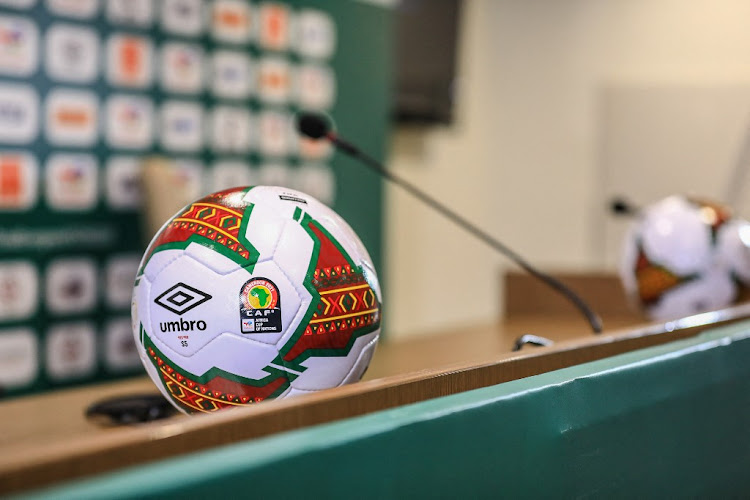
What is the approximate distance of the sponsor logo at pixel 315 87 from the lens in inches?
140

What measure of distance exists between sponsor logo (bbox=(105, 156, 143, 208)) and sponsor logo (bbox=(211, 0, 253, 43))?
2.06 feet

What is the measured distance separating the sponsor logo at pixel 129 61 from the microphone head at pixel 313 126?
6.23ft

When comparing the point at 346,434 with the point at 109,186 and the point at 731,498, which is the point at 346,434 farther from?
the point at 109,186

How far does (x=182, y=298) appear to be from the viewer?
0.77 meters

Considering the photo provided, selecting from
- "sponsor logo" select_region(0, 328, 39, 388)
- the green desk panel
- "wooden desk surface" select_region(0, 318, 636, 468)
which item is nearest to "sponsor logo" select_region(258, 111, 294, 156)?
"sponsor logo" select_region(0, 328, 39, 388)

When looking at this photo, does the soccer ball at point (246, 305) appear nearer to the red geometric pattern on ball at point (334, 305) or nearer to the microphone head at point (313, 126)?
the red geometric pattern on ball at point (334, 305)

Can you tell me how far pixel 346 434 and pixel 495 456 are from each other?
0.15m

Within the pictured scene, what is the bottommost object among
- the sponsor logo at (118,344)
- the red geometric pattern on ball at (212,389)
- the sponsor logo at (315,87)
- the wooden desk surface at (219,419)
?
the sponsor logo at (118,344)

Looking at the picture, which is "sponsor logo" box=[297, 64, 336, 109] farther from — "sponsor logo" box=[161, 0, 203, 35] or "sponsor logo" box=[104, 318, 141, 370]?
"sponsor logo" box=[104, 318, 141, 370]

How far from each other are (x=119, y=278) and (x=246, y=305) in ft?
7.37

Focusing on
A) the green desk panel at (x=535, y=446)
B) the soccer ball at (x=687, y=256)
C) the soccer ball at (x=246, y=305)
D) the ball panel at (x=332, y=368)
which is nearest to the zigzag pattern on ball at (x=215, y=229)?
the soccer ball at (x=246, y=305)

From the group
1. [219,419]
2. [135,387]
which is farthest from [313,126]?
[219,419]

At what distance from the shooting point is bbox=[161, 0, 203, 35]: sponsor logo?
3.02 meters

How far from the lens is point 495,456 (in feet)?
2.10
